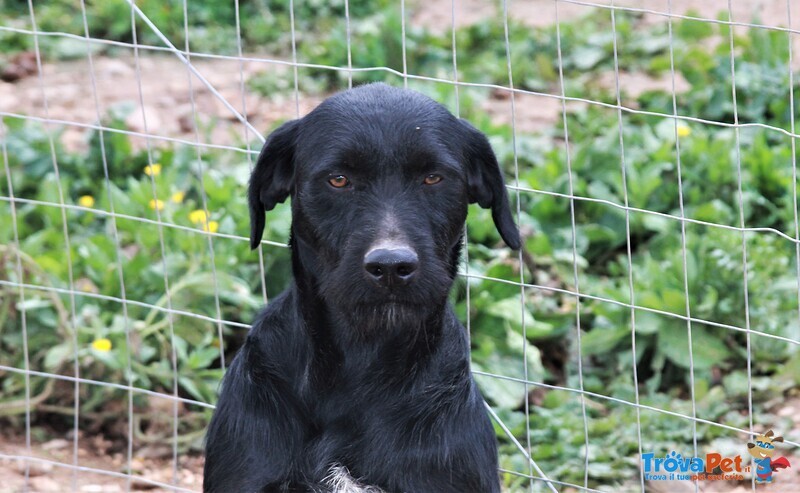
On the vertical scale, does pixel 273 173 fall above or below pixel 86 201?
above

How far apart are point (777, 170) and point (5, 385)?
386cm

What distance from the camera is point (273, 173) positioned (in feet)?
12.3

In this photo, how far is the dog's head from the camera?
133 inches

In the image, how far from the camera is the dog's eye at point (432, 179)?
11.5ft

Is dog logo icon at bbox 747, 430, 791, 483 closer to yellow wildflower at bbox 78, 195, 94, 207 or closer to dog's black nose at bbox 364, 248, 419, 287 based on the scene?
dog's black nose at bbox 364, 248, 419, 287

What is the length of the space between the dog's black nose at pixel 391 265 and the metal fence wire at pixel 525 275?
959 millimetres

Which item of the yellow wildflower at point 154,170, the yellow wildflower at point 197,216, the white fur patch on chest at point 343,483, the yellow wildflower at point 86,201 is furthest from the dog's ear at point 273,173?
the yellow wildflower at point 86,201

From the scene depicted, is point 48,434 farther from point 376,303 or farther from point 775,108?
point 775,108

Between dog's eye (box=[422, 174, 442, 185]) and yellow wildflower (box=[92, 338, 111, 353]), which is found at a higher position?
dog's eye (box=[422, 174, 442, 185])

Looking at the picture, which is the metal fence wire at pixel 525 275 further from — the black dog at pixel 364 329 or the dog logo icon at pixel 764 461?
the black dog at pixel 364 329

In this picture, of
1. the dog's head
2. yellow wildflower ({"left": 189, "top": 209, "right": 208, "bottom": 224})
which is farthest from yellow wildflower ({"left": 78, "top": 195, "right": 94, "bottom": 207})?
the dog's head

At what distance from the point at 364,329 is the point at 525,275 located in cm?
244

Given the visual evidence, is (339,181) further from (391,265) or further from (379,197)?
(391,265)

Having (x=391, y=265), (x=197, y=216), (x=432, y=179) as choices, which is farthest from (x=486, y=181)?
(x=197, y=216)
